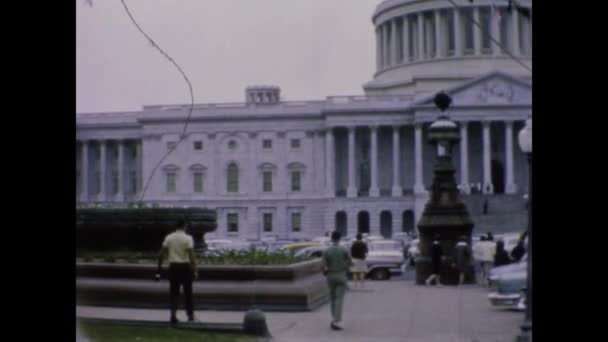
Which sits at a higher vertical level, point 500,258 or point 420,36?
point 420,36

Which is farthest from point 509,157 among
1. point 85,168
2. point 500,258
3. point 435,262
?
point 435,262

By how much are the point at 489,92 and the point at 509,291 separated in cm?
7340

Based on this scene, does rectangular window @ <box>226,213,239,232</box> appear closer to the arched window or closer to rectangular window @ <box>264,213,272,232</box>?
the arched window

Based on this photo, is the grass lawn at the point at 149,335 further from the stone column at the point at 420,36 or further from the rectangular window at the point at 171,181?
the stone column at the point at 420,36

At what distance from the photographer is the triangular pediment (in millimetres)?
86875

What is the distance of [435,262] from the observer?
22.2 metres

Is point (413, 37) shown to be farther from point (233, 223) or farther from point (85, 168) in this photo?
point (85, 168)

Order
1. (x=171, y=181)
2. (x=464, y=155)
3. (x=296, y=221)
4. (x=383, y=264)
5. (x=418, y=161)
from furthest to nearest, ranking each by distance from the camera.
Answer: (x=296, y=221) < (x=171, y=181) < (x=418, y=161) < (x=464, y=155) < (x=383, y=264)

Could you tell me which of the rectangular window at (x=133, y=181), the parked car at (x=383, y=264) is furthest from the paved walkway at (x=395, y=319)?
the rectangular window at (x=133, y=181)

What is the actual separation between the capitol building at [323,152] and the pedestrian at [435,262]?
2583 inches

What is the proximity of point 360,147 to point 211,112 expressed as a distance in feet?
47.5

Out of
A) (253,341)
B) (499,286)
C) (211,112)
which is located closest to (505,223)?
(211,112)
